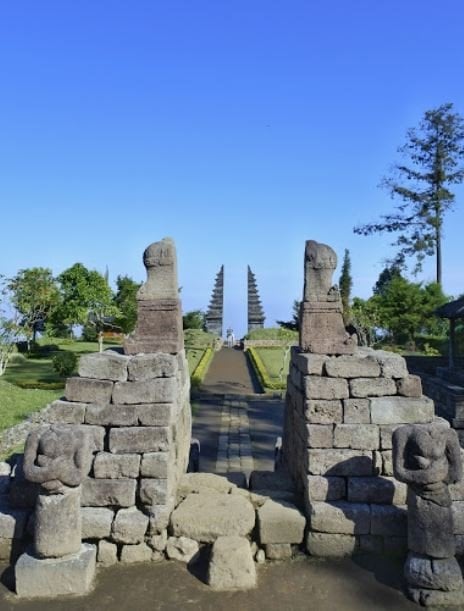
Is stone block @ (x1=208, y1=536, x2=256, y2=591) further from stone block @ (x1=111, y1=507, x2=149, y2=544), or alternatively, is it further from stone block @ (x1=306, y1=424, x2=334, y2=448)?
stone block @ (x1=306, y1=424, x2=334, y2=448)

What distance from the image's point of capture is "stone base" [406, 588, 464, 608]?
173 inches

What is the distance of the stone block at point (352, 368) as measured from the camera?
18.2 feet

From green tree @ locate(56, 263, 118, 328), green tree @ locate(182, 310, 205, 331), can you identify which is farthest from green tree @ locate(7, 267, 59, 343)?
green tree @ locate(182, 310, 205, 331)

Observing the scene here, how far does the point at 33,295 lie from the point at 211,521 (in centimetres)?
2407

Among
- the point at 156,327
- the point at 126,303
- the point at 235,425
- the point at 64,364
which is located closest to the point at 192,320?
the point at 126,303

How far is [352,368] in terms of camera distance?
219 inches

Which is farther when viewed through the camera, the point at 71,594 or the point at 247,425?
the point at 247,425

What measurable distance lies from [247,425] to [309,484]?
8.69 m

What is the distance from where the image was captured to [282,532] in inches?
206

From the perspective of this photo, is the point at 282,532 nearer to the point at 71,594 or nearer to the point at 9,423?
the point at 71,594

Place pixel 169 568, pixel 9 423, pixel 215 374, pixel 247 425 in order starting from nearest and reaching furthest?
pixel 169 568 → pixel 9 423 → pixel 247 425 → pixel 215 374

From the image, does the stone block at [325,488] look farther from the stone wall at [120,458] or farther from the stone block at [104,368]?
the stone block at [104,368]

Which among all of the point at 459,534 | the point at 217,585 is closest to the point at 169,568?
the point at 217,585

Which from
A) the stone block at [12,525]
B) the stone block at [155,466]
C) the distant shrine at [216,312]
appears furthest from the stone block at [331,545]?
the distant shrine at [216,312]
